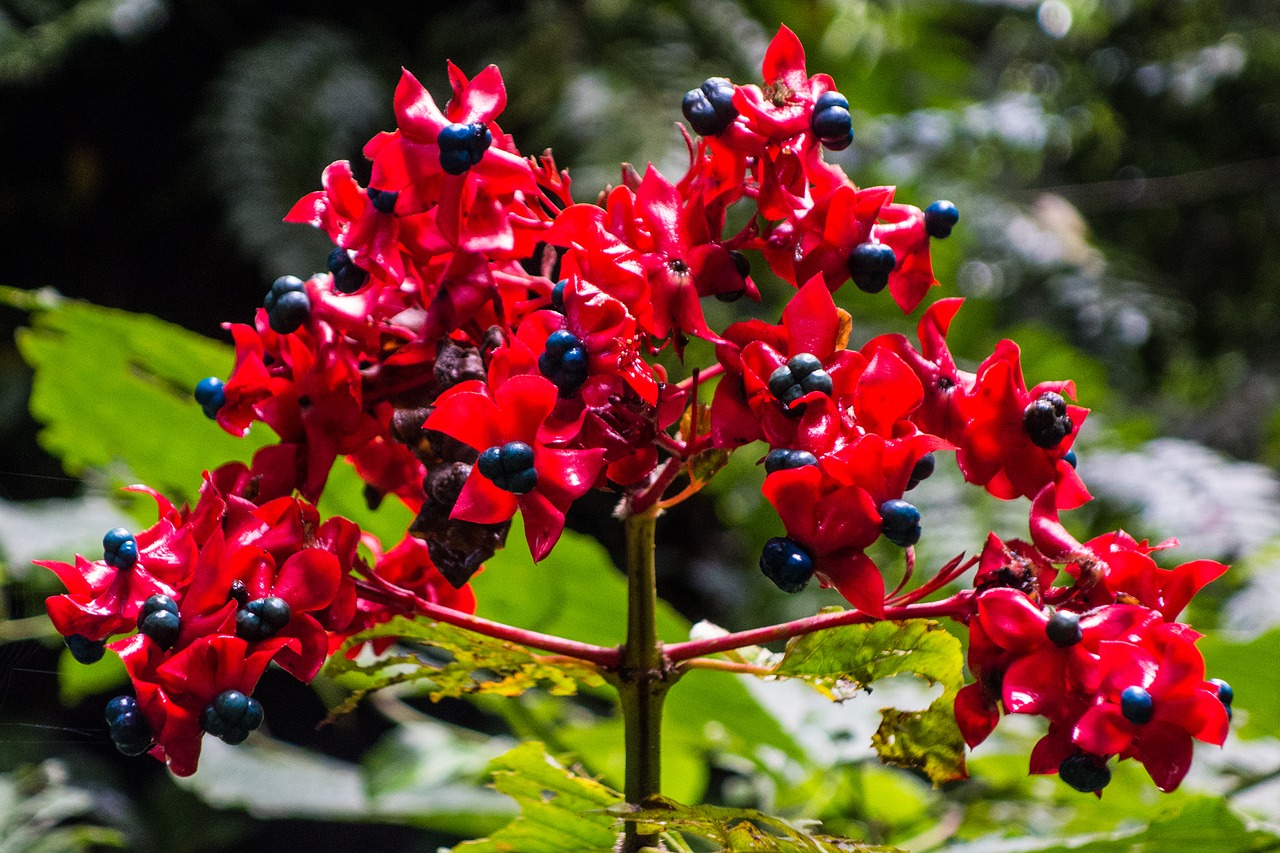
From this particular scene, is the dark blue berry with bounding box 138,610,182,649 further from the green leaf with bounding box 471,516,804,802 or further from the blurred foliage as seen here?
the blurred foliage

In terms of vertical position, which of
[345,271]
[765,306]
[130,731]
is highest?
[765,306]

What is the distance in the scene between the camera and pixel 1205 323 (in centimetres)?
258

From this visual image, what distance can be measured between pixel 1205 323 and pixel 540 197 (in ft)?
8.10

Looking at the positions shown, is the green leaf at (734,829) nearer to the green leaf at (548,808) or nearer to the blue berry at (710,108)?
the green leaf at (548,808)

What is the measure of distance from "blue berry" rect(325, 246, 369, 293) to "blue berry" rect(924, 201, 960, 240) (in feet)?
0.86

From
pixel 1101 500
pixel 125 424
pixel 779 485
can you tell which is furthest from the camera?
pixel 1101 500

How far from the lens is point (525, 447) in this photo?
0.41 meters

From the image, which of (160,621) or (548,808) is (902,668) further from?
(160,621)

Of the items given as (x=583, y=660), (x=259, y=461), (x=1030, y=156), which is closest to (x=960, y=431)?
(x=583, y=660)

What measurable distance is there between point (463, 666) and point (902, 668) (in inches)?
8.2

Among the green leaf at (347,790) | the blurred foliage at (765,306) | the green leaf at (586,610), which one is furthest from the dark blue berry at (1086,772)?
the green leaf at (347,790)

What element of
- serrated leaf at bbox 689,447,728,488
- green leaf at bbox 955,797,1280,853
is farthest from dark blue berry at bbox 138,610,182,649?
green leaf at bbox 955,797,1280,853

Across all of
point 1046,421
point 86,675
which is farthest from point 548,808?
point 86,675

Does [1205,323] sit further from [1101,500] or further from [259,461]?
[259,461]
